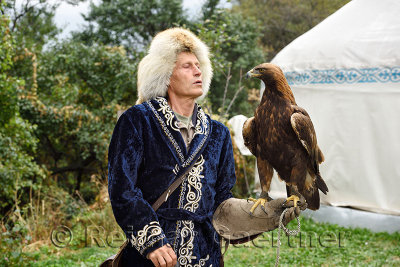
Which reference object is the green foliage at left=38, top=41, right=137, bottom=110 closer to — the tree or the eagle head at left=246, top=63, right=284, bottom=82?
the tree

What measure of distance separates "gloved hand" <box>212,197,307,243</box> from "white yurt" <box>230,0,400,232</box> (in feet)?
13.5

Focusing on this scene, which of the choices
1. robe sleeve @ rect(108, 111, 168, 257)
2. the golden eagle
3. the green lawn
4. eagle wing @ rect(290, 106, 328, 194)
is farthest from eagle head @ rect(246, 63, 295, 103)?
the green lawn

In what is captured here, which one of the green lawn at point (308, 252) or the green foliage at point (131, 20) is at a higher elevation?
the green foliage at point (131, 20)

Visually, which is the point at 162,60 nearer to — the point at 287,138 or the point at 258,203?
the point at 287,138

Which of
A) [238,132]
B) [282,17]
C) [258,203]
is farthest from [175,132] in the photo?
[282,17]

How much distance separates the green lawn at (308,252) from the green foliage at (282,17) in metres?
11.1

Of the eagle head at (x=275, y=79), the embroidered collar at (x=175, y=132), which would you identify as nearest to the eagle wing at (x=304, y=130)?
the eagle head at (x=275, y=79)

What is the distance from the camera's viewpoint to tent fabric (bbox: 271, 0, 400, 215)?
5.69 m

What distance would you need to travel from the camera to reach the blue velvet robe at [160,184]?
1.94 meters

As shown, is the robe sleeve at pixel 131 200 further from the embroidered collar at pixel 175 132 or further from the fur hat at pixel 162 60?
the fur hat at pixel 162 60

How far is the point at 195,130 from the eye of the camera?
7.23 ft

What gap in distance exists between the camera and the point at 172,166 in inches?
81.7

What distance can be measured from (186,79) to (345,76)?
4.35 m

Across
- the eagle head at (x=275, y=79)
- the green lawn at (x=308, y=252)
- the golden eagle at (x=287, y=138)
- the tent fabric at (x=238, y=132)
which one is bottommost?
the green lawn at (x=308, y=252)
